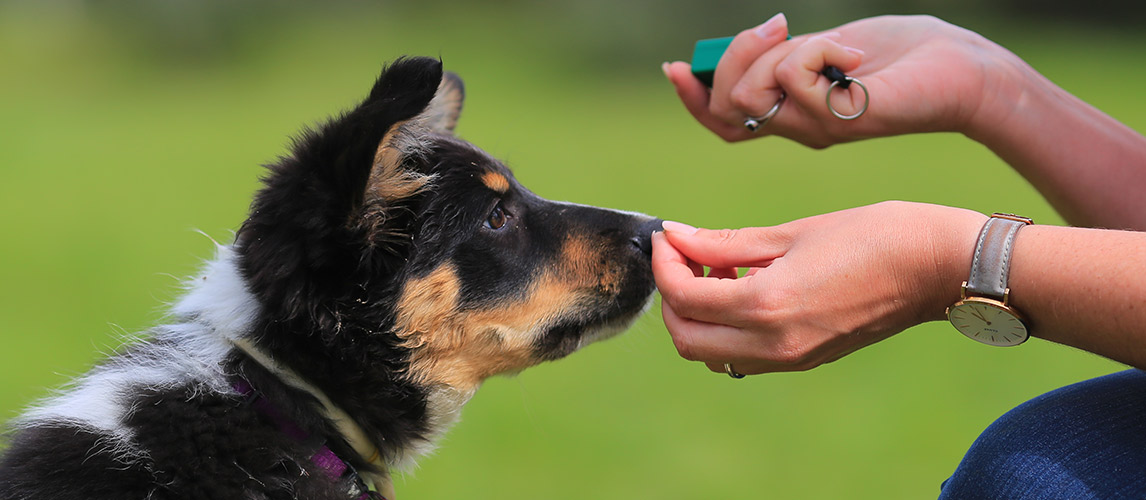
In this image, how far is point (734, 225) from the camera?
40.3 ft

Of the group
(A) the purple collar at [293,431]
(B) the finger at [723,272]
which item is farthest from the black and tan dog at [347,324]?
(B) the finger at [723,272]

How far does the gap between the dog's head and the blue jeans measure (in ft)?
4.30

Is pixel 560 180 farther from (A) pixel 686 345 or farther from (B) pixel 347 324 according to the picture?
(A) pixel 686 345

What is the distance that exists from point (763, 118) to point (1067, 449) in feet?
5.81

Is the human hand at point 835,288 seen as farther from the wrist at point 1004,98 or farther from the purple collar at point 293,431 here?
the wrist at point 1004,98

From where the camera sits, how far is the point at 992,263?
91.0 inches

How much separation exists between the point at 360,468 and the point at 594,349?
19.6 feet

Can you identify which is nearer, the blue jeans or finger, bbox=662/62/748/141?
the blue jeans

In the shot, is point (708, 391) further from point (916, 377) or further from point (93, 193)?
point (93, 193)

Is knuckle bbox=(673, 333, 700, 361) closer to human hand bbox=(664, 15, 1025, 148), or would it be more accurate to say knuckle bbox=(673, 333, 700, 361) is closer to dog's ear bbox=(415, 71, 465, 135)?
human hand bbox=(664, 15, 1025, 148)

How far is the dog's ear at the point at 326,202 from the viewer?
288 centimetres

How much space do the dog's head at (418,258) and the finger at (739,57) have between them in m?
0.66

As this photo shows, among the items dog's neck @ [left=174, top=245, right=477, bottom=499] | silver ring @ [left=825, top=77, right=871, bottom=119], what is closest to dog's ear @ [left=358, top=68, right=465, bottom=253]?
dog's neck @ [left=174, top=245, right=477, bottom=499]

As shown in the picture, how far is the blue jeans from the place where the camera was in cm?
244
